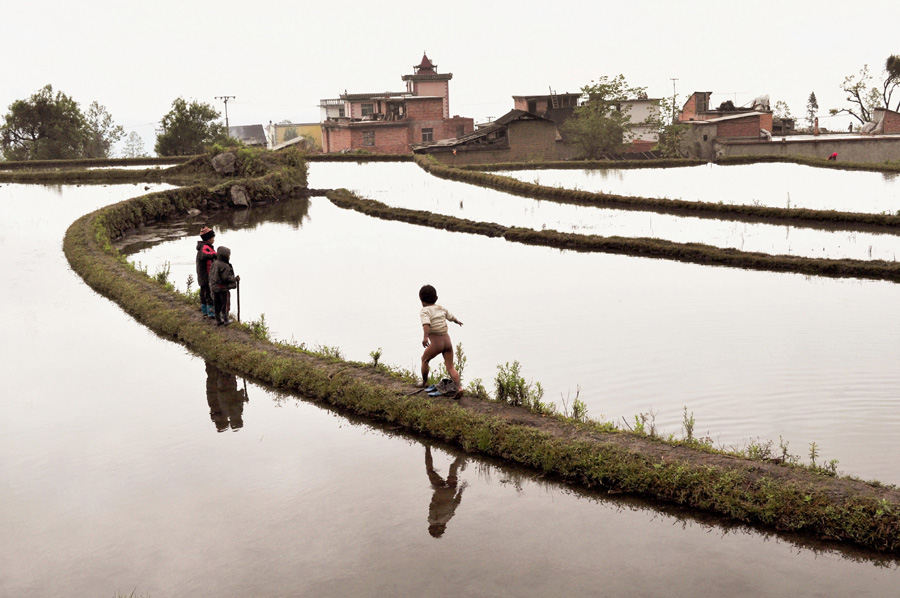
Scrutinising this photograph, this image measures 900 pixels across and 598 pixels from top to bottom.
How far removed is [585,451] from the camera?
20.6 ft

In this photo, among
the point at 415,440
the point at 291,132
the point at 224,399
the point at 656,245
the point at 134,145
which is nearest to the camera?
the point at 415,440

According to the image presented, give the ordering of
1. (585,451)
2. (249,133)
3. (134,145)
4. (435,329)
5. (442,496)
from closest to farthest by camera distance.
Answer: (442,496) → (585,451) → (435,329) → (249,133) → (134,145)

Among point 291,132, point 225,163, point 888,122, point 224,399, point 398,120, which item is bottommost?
point 224,399

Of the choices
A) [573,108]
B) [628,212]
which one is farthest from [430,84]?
[628,212]

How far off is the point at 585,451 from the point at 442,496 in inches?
48.3

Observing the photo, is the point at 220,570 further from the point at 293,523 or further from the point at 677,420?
the point at 677,420

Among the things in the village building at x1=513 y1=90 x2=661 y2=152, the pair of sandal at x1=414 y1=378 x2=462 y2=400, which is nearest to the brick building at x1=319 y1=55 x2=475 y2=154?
the village building at x1=513 y1=90 x2=661 y2=152

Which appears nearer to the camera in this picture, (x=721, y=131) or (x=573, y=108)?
(x=721, y=131)

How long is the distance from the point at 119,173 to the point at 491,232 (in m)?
21.9

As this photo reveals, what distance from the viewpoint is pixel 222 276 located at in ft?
34.0

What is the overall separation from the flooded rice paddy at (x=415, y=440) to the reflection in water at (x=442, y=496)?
1.6 inches

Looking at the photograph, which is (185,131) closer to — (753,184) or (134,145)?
(753,184)

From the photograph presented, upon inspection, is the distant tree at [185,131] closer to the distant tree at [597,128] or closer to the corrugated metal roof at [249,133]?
the distant tree at [597,128]

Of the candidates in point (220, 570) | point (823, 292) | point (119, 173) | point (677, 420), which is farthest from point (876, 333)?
point (119, 173)
